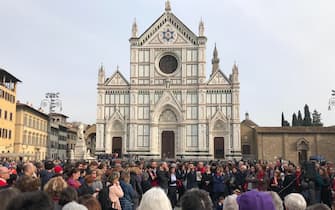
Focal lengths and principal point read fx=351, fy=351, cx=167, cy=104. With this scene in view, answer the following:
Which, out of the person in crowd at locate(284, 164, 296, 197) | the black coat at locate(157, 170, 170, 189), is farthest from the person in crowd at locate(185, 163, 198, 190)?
the person in crowd at locate(284, 164, 296, 197)

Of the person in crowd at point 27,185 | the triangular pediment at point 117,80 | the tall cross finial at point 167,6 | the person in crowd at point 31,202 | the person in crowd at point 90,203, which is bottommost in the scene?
the person in crowd at point 90,203

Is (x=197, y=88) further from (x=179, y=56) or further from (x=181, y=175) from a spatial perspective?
(x=181, y=175)

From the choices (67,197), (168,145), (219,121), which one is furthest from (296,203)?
(168,145)

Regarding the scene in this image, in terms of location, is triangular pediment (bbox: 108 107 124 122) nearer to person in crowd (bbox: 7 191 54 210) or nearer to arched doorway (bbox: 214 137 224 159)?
arched doorway (bbox: 214 137 224 159)

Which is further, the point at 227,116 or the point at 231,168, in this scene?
the point at 227,116

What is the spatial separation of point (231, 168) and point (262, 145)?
32.4m

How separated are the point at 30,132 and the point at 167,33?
2411 centimetres

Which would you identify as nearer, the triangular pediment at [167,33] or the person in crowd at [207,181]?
the person in crowd at [207,181]

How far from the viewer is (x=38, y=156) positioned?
53.6 meters

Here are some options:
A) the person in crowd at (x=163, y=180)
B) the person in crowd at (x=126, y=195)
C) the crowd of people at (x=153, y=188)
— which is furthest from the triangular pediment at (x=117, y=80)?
the person in crowd at (x=126, y=195)

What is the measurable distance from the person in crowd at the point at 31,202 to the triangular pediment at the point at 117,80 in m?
45.3

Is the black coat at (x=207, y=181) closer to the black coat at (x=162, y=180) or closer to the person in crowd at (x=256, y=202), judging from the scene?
the black coat at (x=162, y=180)

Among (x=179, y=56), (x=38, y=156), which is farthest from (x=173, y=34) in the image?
(x=38, y=156)

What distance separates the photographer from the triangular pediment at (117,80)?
158 feet
